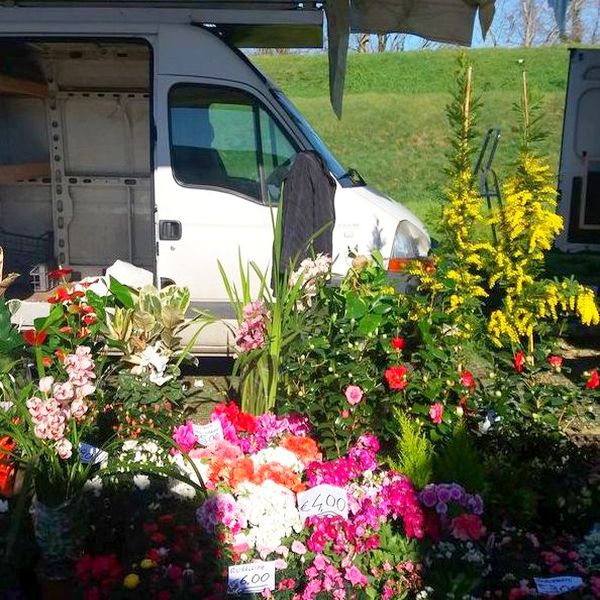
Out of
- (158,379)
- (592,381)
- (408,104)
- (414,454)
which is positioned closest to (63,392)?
(158,379)

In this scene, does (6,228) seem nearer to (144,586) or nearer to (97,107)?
(97,107)

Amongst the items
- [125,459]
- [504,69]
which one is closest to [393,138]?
[504,69]

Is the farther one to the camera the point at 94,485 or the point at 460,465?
the point at 460,465

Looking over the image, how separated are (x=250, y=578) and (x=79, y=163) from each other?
5.66 meters

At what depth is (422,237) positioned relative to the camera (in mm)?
6020

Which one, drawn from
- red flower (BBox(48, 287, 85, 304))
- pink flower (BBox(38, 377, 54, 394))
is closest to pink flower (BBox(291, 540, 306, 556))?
pink flower (BBox(38, 377, 54, 394))

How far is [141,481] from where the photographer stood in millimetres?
3148

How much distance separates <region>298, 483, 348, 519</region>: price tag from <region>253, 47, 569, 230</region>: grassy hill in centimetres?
1575

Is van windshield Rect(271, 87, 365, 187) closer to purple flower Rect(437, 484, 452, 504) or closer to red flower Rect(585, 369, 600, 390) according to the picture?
red flower Rect(585, 369, 600, 390)

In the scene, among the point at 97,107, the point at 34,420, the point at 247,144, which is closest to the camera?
the point at 34,420

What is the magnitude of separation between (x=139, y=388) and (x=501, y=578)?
2075mm

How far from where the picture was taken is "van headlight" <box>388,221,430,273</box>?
5676 mm

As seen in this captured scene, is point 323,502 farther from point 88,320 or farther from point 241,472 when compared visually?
point 88,320

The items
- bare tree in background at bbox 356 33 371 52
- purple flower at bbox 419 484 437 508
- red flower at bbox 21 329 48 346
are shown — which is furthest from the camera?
bare tree in background at bbox 356 33 371 52
